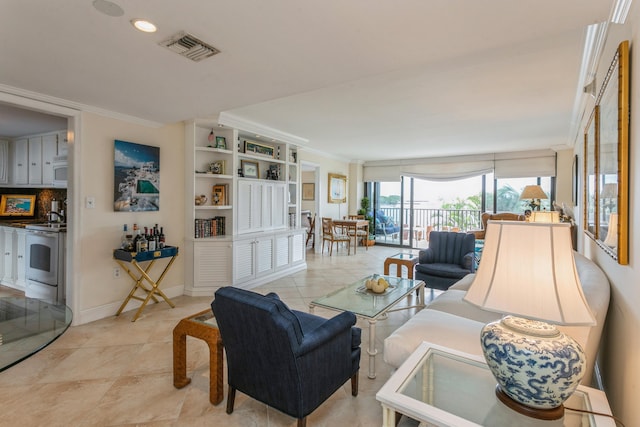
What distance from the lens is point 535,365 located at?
0.97m

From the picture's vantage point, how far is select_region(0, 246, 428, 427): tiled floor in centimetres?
184

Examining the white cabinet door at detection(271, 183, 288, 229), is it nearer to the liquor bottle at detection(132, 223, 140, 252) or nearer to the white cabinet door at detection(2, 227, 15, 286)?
the liquor bottle at detection(132, 223, 140, 252)

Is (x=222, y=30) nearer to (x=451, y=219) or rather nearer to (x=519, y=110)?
(x=519, y=110)

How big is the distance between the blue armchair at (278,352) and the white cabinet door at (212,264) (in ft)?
8.09

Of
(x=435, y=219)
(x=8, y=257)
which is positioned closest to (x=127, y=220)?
(x=8, y=257)

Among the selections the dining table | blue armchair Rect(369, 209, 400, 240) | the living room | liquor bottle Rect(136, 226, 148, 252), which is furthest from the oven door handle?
blue armchair Rect(369, 209, 400, 240)

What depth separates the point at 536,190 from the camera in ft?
19.1

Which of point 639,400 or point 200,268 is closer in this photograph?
point 639,400

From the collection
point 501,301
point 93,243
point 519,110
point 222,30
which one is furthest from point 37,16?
point 519,110

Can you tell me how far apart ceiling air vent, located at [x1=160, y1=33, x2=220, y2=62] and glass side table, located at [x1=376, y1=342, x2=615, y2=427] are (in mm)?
2102

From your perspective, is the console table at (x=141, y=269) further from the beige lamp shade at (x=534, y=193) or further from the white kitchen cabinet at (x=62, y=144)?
the beige lamp shade at (x=534, y=193)

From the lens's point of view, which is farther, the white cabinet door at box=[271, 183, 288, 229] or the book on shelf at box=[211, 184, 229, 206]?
the white cabinet door at box=[271, 183, 288, 229]

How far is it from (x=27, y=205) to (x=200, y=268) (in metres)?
3.23

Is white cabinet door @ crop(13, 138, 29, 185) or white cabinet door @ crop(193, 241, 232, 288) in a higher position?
white cabinet door @ crop(13, 138, 29, 185)
